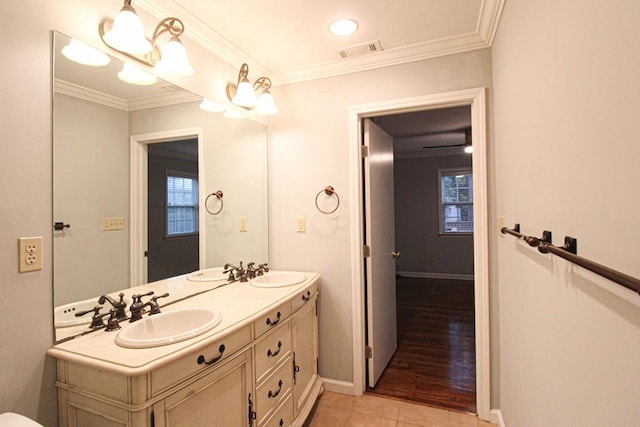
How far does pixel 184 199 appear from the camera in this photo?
6.43ft

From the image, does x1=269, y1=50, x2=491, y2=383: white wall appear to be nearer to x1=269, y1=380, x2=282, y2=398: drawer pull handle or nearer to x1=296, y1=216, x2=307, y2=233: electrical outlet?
x1=296, y1=216, x2=307, y2=233: electrical outlet

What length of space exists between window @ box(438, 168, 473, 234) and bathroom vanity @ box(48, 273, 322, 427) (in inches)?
199

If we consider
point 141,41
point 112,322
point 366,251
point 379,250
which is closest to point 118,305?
point 112,322

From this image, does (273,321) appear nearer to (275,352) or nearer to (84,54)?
(275,352)

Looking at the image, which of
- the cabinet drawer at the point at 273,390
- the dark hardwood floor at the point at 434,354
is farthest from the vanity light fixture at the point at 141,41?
the dark hardwood floor at the point at 434,354

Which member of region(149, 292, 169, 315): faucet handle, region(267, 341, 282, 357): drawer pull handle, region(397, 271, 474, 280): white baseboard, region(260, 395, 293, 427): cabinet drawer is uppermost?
region(149, 292, 169, 315): faucet handle

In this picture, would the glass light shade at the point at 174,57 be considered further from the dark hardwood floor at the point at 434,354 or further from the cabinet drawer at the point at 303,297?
the dark hardwood floor at the point at 434,354

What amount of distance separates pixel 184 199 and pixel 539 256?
188cm

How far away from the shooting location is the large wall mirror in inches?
50.4

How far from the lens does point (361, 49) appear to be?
2205 mm

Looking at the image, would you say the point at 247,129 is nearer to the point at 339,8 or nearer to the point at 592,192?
the point at 339,8

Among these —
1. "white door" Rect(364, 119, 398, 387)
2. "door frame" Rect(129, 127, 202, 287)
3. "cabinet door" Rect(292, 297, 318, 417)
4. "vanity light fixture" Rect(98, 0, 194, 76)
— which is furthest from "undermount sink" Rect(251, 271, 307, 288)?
"vanity light fixture" Rect(98, 0, 194, 76)

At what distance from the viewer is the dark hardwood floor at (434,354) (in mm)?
2387

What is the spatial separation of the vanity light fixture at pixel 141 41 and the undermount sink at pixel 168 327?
4.06ft
